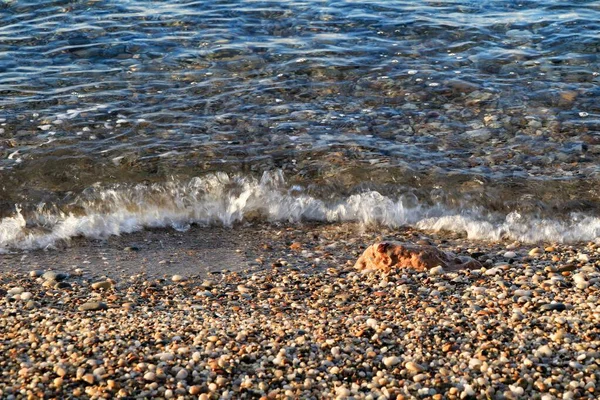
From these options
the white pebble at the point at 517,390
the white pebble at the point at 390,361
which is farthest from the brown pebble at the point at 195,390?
the white pebble at the point at 517,390

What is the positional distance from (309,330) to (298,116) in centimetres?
524

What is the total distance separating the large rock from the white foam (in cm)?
113

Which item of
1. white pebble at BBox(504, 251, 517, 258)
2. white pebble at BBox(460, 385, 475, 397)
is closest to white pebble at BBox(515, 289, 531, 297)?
white pebble at BBox(504, 251, 517, 258)

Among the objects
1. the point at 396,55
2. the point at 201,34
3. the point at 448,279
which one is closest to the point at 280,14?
the point at 201,34

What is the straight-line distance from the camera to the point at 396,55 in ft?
43.0

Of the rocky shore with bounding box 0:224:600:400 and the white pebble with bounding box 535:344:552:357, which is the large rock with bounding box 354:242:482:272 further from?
the white pebble with bounding box 535:344:552:357

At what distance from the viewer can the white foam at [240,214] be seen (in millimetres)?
8750

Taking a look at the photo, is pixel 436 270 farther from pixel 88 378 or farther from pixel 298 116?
pixel 298 116

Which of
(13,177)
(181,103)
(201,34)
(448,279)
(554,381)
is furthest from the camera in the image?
(201,34)

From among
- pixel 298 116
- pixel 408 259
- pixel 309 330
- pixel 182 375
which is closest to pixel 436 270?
pixel 408 259

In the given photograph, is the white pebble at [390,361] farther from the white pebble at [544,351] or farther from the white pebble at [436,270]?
the white pebble at [436,270]

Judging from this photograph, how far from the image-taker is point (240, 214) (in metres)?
9.26

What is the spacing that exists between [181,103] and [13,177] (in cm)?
276

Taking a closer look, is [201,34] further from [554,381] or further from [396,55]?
[554,381]
